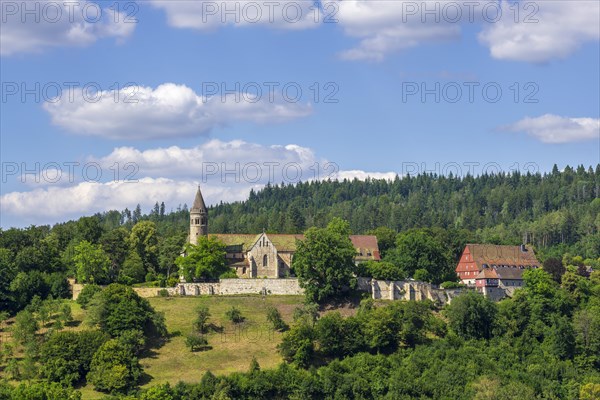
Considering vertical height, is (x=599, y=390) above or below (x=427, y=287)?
below

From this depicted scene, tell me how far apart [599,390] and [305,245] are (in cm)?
3205

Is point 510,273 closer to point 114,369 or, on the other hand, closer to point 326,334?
point 326,334

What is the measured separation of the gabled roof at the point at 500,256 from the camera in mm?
111850

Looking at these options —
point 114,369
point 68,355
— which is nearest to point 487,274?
point 114,369

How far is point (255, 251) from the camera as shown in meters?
107

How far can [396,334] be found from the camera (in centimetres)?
8825

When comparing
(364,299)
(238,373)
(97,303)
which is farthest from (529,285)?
(97,303)

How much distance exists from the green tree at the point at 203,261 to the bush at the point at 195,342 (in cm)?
1375

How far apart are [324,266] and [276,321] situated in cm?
852

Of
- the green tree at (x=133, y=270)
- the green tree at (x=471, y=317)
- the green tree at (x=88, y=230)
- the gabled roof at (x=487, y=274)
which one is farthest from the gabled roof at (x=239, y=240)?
the green tree at (x=471, y=317)

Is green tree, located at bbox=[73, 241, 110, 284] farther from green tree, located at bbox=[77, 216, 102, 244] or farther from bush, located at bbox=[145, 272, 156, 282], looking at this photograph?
green tree, located at bbox=[77, 216, 102, 244]

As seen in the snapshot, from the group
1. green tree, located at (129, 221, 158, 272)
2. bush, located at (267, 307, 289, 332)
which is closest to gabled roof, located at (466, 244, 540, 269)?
bush, located at (267, 307, 289, 332)

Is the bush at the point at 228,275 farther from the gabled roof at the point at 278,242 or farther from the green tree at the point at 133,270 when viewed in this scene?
the green tree at the point at 133,270

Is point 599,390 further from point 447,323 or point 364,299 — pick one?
point 364,299
